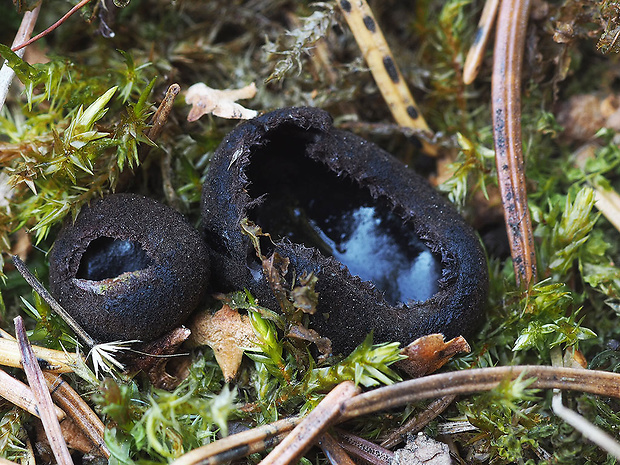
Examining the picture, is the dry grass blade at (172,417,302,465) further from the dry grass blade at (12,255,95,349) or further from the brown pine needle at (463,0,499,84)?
the brown pine needle at (463,0,499,84)

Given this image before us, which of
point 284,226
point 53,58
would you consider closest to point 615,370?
point 284,226

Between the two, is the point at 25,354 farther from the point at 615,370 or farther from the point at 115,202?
the point at 615,370

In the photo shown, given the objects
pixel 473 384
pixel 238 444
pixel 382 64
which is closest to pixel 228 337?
pixel 238 444

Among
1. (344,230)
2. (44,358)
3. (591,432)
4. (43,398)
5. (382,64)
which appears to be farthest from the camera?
(382,64)

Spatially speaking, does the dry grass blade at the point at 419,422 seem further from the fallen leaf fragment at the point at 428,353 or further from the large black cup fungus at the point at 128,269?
the large black cup fungus at the point at 128,269

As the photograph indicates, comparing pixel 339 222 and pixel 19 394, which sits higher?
pixel 19 394

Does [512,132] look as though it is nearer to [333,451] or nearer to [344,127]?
[344,127]

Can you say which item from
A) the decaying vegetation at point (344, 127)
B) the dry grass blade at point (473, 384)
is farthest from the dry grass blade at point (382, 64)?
the dry grass blade at point (473, 384)

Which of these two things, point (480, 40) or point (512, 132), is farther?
point (480, 40)
